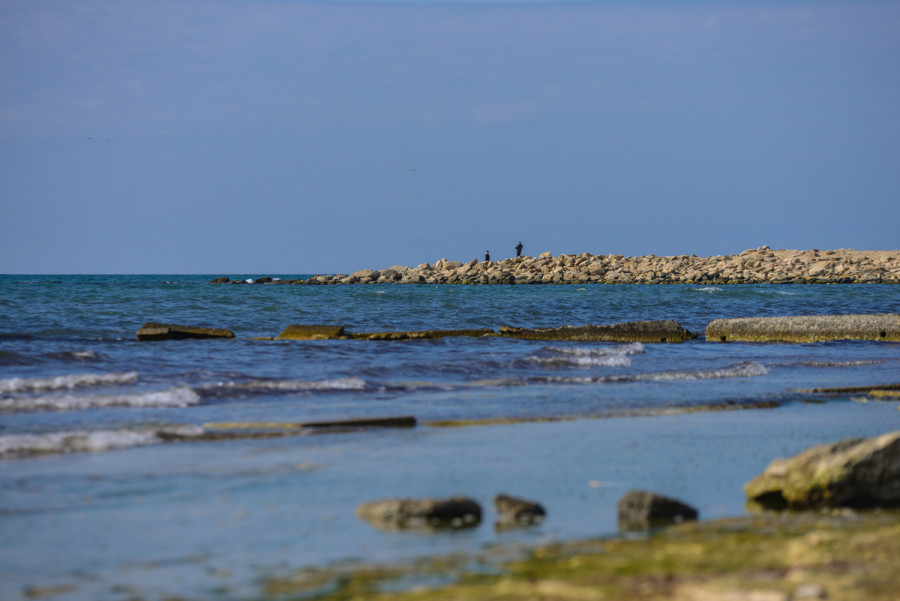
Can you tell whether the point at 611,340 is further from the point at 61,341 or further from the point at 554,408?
the point at 61,341

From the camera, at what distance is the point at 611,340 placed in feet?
64.5

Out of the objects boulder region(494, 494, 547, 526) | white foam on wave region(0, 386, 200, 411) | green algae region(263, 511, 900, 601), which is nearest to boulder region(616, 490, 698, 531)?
green algae region(263, 511, 900, 601)

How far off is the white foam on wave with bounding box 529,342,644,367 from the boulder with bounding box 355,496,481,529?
35.3 ft

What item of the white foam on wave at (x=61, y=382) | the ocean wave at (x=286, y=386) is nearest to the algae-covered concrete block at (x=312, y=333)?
the ocean wave at (x=286, y=386)

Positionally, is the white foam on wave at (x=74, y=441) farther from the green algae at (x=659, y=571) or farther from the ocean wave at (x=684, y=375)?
the ocean wave at (x=684, y=375)

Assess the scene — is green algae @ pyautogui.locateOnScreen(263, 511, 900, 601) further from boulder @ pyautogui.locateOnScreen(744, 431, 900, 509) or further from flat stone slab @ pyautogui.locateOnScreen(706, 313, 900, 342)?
flat stone slab @ pyautogui.locateOnScreen(706, 313, 900, 342)

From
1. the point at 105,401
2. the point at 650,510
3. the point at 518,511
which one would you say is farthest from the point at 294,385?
the point at 650,510

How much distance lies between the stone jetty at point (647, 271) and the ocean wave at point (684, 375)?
49.4 meters

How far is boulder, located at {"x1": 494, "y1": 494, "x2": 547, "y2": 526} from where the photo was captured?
5.19 m

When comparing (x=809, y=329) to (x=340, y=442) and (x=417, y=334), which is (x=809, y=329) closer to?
(x=417, y=334)

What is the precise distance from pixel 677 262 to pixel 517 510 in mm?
69334

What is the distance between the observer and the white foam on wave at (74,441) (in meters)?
7.59

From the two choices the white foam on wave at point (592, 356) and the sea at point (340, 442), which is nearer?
the sea at point (340, 442)

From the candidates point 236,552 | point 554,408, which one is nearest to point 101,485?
point 236,552
